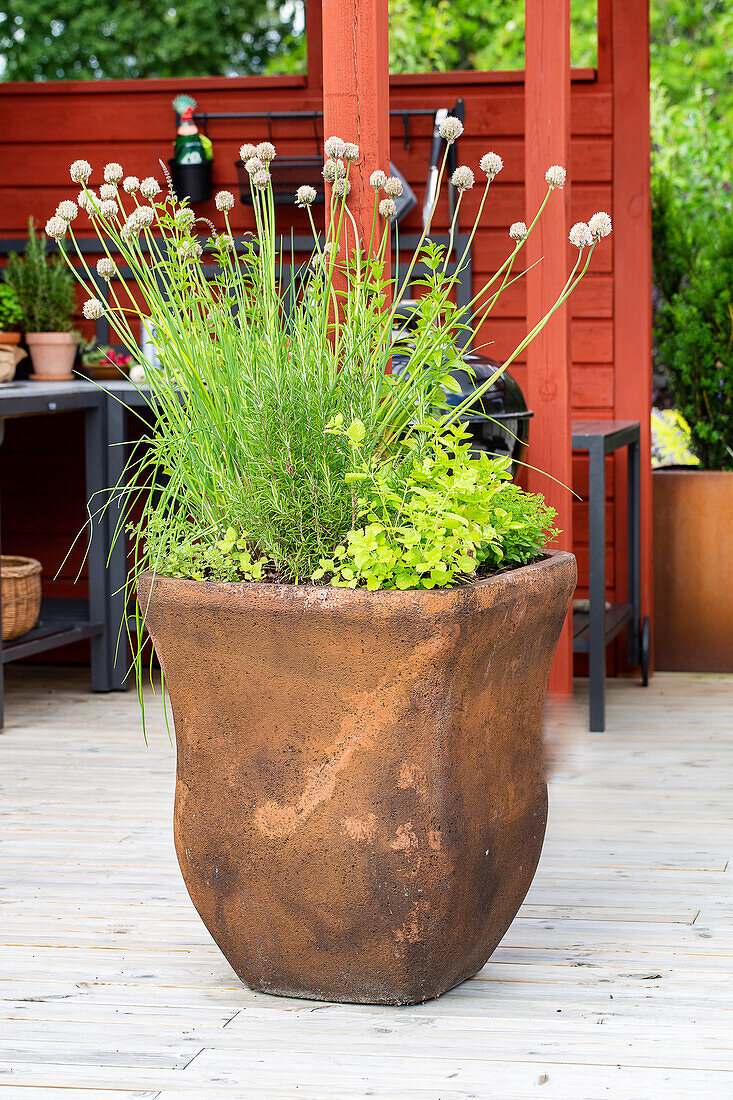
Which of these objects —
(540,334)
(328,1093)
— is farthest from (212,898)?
(540,334)

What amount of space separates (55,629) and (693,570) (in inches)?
80.8

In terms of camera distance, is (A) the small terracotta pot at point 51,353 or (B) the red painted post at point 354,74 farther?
(A) the small terracotta pot at point 51,353

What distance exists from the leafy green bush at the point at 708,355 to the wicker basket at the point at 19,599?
216 centimetres

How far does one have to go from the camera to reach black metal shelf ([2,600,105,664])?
3.68m

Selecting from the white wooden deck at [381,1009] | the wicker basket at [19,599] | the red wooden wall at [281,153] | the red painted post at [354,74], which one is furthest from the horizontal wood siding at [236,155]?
the red painted post at [354,74]

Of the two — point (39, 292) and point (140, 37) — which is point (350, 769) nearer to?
point (39, 292)

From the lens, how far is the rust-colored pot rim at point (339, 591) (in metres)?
1.64

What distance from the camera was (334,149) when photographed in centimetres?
183

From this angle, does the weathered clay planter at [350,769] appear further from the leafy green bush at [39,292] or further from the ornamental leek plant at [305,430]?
the leafy green bush at [39,292]

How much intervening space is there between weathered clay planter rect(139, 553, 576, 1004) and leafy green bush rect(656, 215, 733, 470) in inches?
104

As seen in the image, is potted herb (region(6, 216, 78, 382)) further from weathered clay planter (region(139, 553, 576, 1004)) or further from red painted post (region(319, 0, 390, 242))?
weathered clay planter (region(139, 553, 576, 1004))

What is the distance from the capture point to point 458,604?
1.65 meters

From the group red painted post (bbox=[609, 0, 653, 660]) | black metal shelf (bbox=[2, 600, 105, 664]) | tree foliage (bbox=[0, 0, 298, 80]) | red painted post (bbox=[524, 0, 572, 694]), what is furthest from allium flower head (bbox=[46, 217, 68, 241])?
tree foliage (bbox=[0, 0, 298, 80])

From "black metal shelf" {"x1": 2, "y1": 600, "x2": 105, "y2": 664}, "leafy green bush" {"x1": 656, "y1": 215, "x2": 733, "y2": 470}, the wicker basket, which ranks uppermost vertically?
"leafy green bush" {"x1": 656, "y1": 215, "x2": 733, "y2": 470}
